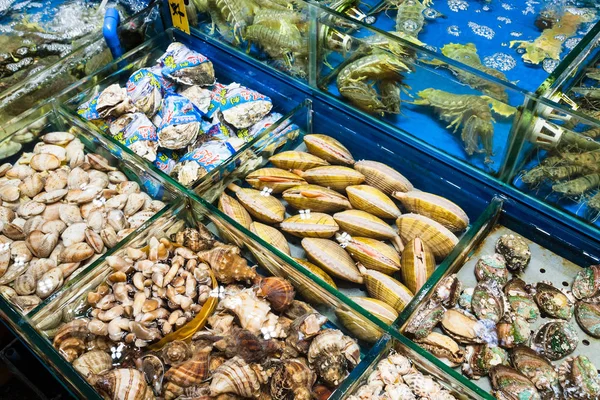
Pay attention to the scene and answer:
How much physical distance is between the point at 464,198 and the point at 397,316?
597mm

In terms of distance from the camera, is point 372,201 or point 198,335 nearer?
point 198,335

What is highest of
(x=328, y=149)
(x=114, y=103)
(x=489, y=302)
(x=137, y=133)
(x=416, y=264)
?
(x=114, y=103)

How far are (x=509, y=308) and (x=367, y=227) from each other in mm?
531

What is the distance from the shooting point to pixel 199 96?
95.0 inches

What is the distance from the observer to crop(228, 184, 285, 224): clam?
201 centimetres

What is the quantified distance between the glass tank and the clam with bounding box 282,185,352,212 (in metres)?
0.47

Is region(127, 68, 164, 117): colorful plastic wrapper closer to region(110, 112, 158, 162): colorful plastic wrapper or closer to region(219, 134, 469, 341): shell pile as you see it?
region(110, 112, 158, 162): colorful plastic wrapper

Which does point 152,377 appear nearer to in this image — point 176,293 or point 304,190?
point 176,293

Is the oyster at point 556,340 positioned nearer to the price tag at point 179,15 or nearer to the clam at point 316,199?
the clam at point 316,199

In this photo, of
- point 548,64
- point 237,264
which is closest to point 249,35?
point 237,264

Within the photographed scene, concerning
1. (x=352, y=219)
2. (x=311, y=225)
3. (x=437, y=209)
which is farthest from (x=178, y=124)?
(x=437, y=209)

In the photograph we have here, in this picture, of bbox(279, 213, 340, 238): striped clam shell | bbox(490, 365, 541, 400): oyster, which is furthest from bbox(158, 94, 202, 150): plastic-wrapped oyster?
bbox(490, 365, 541, 400): oyster

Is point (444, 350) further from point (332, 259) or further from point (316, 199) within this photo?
point (316, 199)

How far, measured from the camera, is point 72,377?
1.57 meters
